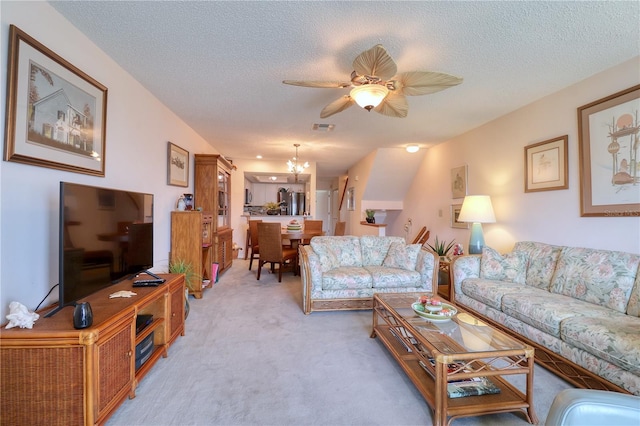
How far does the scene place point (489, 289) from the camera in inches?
97.9

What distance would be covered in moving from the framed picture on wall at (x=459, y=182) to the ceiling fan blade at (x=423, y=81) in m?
2.60

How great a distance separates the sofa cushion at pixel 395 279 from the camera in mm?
3033

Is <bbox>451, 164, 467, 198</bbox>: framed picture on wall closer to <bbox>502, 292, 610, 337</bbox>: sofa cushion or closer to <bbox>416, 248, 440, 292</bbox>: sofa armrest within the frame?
<bbox>416, 248, 440, 292</bbox>: sofa armrest

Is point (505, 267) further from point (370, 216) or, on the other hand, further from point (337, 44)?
point (370, 216)

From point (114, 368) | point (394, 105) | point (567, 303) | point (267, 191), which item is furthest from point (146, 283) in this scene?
point (267, 191)

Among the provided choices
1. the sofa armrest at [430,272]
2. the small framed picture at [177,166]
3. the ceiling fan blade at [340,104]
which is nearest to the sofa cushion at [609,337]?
the sofa armrest at [430,272]

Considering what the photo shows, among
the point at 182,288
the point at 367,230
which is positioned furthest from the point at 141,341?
→ the point at 367,230

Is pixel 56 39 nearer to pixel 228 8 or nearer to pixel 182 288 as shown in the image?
pixel 228 8

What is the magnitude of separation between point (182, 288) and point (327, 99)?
→ 2411mm

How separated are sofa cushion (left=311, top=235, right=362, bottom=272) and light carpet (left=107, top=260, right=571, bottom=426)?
741 millimetres

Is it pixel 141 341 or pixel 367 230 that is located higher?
pixel 367 230

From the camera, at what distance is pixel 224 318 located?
2785 mm

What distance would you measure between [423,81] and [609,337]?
197cm

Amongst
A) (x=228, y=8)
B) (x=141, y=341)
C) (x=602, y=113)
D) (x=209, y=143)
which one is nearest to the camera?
(x=228, y=8)
